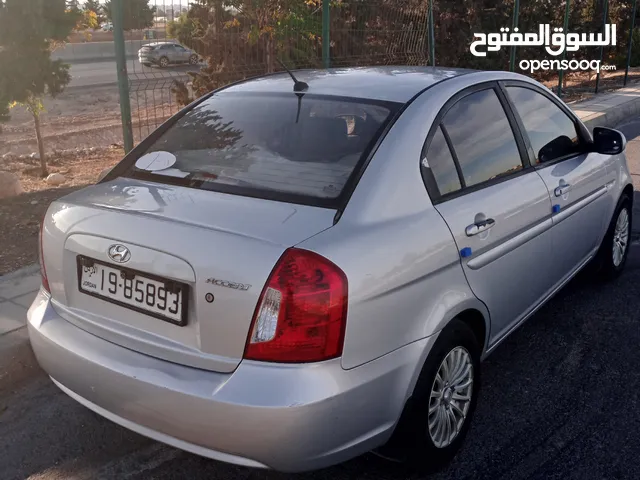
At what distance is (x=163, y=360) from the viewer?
250 cm

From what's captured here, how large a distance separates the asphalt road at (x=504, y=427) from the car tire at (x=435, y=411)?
0.40ft

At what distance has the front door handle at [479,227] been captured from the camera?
117 inches

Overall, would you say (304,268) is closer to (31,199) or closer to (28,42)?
(31,199)

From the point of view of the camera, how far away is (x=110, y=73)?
26.3 m

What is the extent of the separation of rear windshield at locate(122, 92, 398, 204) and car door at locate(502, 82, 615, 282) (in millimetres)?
1132

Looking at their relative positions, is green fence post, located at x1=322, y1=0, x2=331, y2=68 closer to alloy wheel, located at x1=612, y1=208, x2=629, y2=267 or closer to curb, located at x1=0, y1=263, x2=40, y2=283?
alloy wheel, located at x1=612, y1=208, x2=629, y2=267

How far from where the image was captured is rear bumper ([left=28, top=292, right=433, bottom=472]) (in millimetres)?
2275

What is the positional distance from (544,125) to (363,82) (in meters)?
1.26

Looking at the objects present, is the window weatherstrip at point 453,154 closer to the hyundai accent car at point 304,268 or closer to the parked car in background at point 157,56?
the hyundai accent car at point 304,268

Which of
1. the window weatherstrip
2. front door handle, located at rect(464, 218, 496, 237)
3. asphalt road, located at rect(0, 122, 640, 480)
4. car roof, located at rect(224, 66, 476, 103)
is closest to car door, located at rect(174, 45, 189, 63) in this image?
car roof, located at rect(224, 66, 476, 103)

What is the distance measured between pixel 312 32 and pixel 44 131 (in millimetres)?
7458

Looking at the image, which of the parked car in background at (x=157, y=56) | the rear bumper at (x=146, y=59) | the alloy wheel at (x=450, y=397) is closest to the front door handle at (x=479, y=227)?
the alloy wheel at (x=450, y=397)

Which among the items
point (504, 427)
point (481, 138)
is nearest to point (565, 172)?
point (481, 138)

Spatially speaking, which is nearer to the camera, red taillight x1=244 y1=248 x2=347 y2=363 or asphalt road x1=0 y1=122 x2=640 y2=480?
red taillight x1=244 y1=248 x2=347 y2=363
